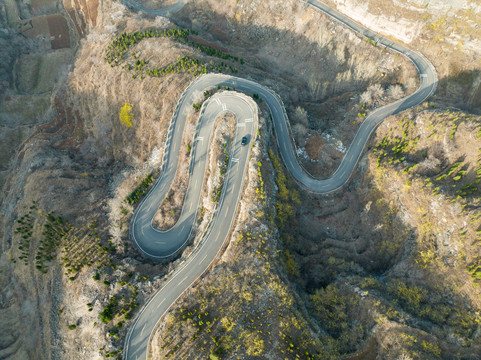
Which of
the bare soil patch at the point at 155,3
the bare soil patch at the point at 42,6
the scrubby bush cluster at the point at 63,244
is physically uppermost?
the bare soil patch at the point at 155,3

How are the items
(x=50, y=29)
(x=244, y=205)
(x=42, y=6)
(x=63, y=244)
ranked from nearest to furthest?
(x=244, y=205), (x=63, y=244), (x=50, y=29), (x=42, y=6)

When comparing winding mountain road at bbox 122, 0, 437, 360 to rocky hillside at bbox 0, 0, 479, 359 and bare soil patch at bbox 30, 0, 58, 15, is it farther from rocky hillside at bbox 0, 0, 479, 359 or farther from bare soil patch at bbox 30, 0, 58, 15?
bare soil patch at bbox 30, 0, 58, 15

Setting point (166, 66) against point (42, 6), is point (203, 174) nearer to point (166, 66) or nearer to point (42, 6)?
point (166, 66)

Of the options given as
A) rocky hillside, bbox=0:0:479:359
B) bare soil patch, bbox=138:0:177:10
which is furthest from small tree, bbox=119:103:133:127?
bare soil patch, bbox=138:0:177:10

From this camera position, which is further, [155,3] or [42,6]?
[42,6]

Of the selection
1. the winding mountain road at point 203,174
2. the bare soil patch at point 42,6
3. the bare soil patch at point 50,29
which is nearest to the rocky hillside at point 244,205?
the winding mountain road at point 203,174

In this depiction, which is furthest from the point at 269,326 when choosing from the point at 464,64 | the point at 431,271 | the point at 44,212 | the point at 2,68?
the point at 2,68

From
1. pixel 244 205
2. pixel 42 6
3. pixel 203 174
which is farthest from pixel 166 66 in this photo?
pixel 42 6

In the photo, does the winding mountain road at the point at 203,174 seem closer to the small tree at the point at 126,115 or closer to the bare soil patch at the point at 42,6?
the small tree at the point at 126,115

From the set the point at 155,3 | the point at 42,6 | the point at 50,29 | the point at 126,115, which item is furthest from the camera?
the point at 42,6
